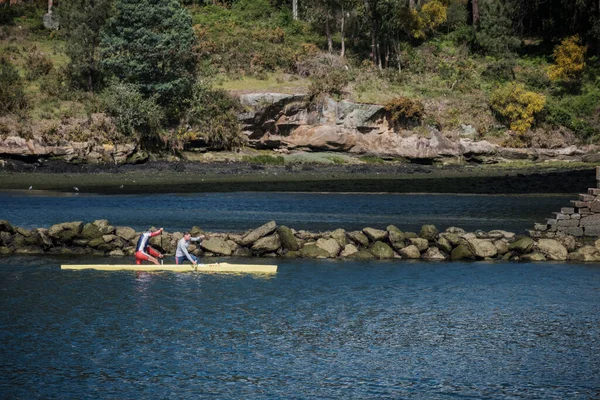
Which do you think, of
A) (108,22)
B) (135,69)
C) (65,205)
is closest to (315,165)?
(135,69)

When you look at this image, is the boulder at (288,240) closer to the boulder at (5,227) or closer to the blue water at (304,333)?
the blue water at (304,333)

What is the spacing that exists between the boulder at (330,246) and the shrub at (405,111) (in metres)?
52.9

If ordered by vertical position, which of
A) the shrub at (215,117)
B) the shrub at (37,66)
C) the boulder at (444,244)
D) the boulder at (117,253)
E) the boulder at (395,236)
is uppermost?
the shrub at (37,66)

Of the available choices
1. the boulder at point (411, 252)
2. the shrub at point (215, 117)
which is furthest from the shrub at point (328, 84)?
the boulder at point (411, 252)

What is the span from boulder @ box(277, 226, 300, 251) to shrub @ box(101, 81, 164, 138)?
47.2m

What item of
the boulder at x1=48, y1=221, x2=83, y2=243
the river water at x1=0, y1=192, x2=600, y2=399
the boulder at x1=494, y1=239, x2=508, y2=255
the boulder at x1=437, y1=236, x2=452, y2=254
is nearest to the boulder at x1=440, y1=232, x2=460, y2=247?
the boulder at x1=437, y1=236, x2=452, y2=254

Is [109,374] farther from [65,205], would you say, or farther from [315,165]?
[315,165]

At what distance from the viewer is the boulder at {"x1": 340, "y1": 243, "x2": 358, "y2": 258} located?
4034cm

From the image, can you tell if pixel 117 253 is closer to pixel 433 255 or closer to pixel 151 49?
pixel 433 255

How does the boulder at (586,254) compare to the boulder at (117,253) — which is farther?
the boulder at (117,253)

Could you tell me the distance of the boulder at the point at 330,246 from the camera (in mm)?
→ 40428

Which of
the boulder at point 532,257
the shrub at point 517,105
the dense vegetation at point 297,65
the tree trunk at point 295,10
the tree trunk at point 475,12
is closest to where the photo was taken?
the boulder at point 532,257

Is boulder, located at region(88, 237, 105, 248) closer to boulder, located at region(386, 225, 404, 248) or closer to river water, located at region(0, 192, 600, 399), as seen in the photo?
river water, located at region(0, 192, 600, 399)

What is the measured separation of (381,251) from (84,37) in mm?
61339
